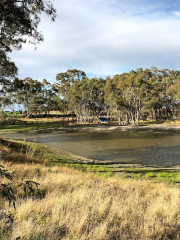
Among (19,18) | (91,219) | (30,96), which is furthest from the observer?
(30,96)

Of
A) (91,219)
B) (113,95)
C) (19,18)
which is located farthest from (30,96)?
(91,219)

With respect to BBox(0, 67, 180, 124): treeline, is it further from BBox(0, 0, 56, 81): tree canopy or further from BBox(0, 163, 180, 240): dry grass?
BBox(0, 163, 180, 240): dry grass

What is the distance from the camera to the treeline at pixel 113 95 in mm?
59406

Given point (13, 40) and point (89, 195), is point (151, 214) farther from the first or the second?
point (13, 40)

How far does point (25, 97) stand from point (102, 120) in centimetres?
3112

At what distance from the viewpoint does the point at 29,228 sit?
3350mm

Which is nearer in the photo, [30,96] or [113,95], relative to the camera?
[113,95]

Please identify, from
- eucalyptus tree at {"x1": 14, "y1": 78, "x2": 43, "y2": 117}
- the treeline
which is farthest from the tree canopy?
eucalyptus tree at {"x1": 14, "y1": 78, "x2": 43, "y2": 117}

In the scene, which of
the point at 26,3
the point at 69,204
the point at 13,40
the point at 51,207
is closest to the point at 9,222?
the point at 51,207

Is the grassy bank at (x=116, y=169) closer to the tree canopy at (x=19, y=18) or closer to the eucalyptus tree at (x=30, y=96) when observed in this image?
the tree canopy at (x=19, y=18)

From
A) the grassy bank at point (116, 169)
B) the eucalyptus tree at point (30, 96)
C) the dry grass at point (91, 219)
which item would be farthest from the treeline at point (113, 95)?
the dry grass at point (91, 219)

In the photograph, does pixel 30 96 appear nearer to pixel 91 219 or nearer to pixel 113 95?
pixel 113 95

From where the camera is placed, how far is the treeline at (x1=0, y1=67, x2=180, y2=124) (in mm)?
59406

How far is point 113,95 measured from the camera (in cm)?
6291
